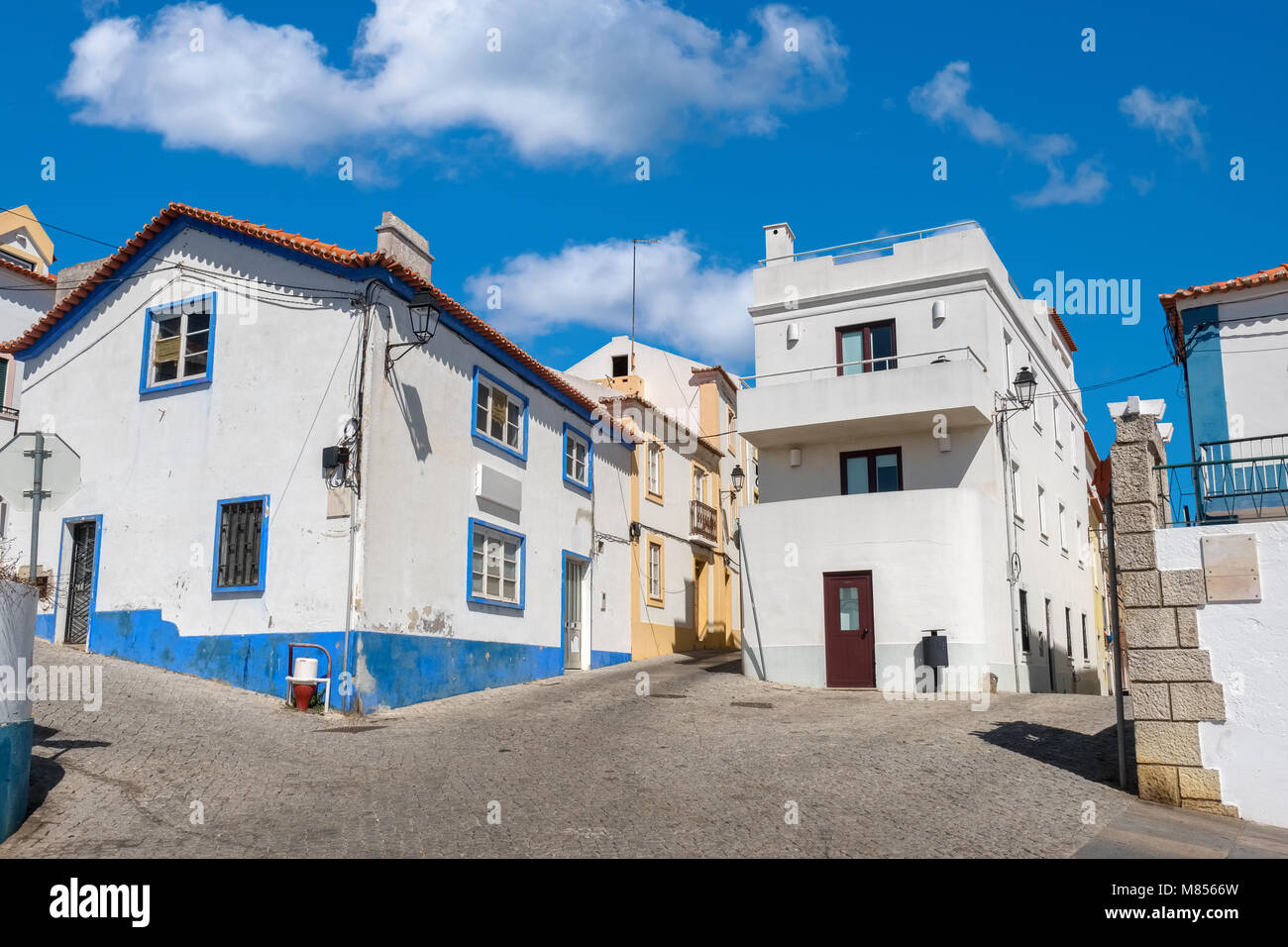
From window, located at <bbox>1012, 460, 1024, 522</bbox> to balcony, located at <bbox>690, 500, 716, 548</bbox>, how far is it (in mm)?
9929

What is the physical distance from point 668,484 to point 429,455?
12581mm

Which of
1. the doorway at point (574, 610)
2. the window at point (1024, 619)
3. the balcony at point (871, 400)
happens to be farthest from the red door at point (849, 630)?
the doorway at point (574, 610)

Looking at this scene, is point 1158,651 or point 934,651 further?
point 934,651

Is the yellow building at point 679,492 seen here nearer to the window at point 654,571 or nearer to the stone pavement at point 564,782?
the window at point 654,571

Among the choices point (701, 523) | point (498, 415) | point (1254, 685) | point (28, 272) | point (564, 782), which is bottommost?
point (564, 782)

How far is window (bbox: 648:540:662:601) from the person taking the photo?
27.1 metres

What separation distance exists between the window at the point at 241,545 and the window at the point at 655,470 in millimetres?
12829

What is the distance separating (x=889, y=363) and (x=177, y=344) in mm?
13475

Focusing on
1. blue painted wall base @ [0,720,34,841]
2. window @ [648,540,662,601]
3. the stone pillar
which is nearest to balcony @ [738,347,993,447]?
window @ [648,540,662,601]

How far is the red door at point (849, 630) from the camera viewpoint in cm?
2008

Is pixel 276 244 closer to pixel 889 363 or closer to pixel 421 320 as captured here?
pixel 421 320

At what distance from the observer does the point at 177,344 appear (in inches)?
691

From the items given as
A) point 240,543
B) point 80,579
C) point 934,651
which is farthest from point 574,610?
point 80,579
